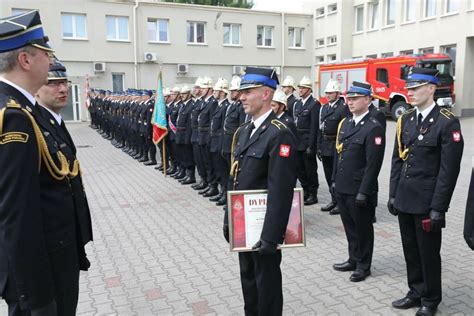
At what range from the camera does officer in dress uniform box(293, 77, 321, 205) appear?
292 inches

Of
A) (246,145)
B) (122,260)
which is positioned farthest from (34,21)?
(122,260)

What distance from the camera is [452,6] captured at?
23.1 meters

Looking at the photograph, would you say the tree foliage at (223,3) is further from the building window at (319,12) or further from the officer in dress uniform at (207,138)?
the officer in dress uniform at (207,138)

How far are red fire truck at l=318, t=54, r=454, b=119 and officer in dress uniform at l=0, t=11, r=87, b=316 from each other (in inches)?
726

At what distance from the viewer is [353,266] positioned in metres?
4.54

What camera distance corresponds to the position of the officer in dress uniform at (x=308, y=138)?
292 inches

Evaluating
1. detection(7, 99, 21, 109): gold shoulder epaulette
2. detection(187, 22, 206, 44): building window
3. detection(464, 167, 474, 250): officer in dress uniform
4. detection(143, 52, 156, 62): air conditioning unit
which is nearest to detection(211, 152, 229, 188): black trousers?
detection(464, 167, 474, 250): officer in dress uniform

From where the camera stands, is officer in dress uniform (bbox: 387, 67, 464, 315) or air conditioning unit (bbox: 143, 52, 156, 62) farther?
air conditioning unit (bbox: 143, 52, 156, 62)

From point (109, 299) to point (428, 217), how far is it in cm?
289

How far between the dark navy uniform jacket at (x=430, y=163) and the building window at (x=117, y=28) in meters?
25.9

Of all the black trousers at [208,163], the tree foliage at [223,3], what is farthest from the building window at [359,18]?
the black trousers at [208,163]

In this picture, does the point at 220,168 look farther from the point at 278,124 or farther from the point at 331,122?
the point at 278,124

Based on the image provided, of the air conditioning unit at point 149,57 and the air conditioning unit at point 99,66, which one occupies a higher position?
the air conditioning unit at point 149,57

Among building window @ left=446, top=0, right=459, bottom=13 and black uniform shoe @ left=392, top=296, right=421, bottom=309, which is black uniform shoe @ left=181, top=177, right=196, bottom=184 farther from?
building window @ left=446, top=0, right=459, bottom=13
